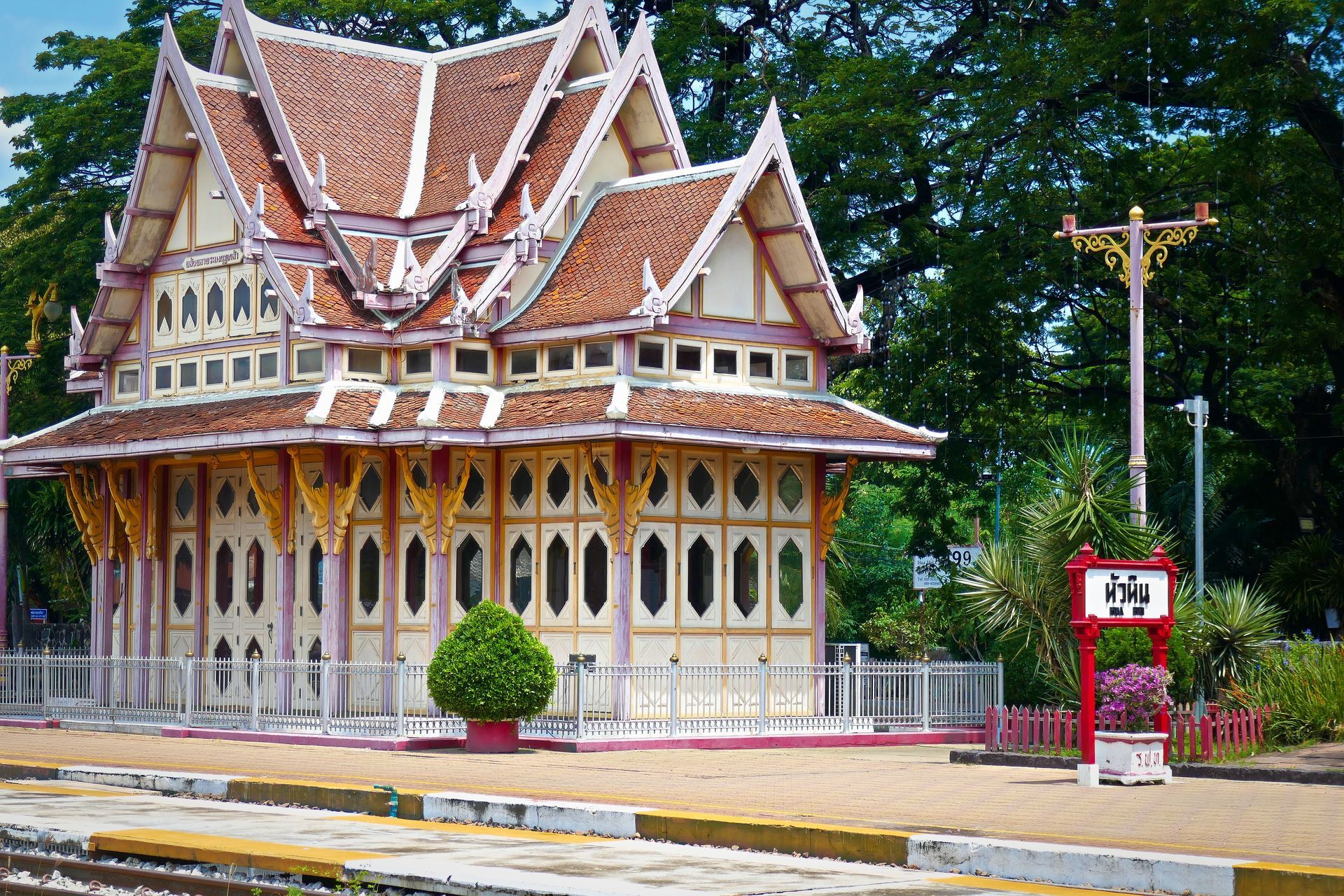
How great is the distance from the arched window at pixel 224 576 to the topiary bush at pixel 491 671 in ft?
25.3

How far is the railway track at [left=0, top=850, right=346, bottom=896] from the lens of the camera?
42.9ft

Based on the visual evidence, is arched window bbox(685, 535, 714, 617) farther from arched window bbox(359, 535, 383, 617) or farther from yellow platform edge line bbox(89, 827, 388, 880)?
yellow platform edge line bbox(89, 827, 388, 880)

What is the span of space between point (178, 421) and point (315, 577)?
11.4 feet

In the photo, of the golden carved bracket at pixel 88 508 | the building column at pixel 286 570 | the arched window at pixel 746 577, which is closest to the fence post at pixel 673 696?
the arched window at pixel 746 577

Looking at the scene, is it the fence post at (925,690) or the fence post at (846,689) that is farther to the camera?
the fence post at (925,690)

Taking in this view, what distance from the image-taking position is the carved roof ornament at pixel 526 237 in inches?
1154

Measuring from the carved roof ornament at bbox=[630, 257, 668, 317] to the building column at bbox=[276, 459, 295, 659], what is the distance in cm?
670

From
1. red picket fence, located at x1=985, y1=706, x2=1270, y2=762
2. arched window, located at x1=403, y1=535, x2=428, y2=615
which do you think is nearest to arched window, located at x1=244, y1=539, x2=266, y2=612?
arched window, located at x1=403, y1=535, x2=428, y2=615

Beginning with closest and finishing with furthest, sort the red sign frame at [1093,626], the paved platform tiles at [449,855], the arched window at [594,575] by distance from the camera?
1. the paved platform tiles at [449,855]
2. the red sign frame at [1093,626]
3. the arched window at [594,575]

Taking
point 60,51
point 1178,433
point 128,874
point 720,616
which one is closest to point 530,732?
point 720,616

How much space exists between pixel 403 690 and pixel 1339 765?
12541mm

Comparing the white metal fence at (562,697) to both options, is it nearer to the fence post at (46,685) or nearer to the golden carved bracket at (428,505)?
the fence post at (46,685)

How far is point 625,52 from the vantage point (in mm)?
31641

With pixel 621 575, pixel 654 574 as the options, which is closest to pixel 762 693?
pixel 654 574
